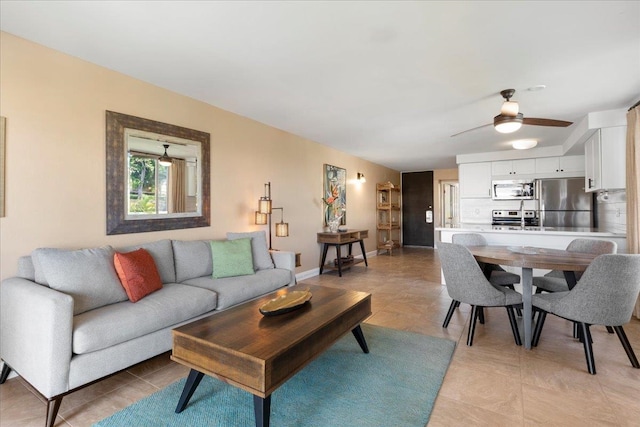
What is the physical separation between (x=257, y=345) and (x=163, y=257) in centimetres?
172

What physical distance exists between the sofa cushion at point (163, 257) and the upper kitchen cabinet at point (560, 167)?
21.8 ft

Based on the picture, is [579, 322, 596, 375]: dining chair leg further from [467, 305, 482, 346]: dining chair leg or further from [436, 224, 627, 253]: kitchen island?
[436, 224, 627, 253]: kitchen island

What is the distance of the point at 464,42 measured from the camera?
2.27 metres

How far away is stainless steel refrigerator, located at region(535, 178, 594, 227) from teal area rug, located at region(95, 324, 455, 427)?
4802 mm

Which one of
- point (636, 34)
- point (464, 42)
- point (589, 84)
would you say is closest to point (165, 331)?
point (464, 42)

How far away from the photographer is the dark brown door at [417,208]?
9.25m

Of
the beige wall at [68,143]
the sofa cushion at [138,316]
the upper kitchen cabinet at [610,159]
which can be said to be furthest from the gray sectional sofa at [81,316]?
the upper kitchen cabinet at [610,159]

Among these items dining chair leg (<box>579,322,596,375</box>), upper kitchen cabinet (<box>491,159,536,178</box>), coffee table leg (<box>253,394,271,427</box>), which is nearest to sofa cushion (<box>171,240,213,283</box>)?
coffee table leg (<box>253,394,271,427</box>)

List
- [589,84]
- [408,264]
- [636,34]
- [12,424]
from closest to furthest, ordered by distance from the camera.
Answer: [12,424] < [636,34] < [589,84] < [408,264]

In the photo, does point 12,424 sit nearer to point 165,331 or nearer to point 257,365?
point 165,331

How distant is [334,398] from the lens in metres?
1.90

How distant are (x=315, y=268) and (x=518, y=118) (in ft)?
12.2

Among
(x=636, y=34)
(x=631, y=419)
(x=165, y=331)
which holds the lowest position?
(x=631, y=419)

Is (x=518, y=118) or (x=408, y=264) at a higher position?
(x=518, y=118)
